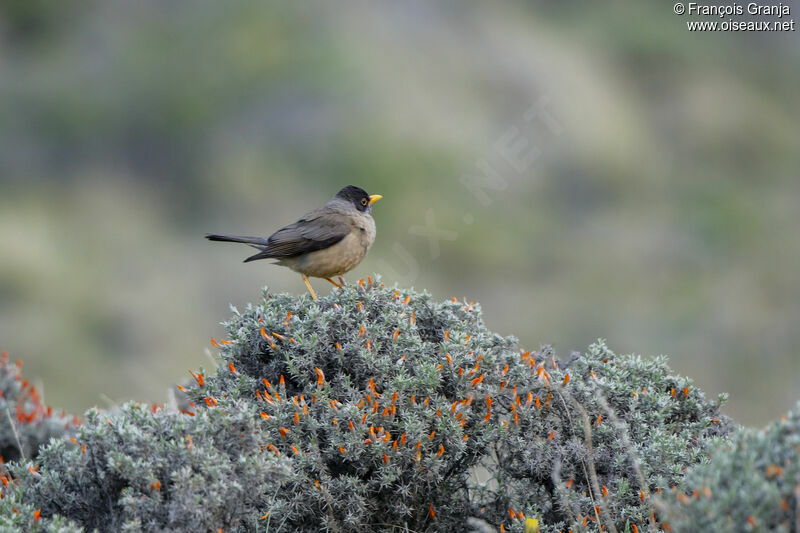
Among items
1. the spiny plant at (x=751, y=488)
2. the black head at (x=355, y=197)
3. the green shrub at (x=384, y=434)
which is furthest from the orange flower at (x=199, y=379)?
the spiny plant at (x=751, y=488)

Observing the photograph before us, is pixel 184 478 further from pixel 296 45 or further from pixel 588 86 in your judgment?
pixel 588 86

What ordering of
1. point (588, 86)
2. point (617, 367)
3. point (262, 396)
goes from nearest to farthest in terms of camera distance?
point (262, 396), point (617, 367), point (588, 86)

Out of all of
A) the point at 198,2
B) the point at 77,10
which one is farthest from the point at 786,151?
the point at 77,10

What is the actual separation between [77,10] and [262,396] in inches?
775

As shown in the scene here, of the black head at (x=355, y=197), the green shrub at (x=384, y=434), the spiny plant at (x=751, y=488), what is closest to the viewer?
the spiny plant at (x=751, y=488)

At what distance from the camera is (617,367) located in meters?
5.07

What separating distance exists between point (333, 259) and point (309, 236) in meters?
0.22

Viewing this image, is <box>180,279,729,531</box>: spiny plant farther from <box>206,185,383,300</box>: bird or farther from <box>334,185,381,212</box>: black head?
<box>334,185,381,212</box>: black head

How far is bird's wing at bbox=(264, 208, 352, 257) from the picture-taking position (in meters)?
6.07

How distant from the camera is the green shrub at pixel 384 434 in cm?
385

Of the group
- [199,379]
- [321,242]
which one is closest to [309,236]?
[321,242]

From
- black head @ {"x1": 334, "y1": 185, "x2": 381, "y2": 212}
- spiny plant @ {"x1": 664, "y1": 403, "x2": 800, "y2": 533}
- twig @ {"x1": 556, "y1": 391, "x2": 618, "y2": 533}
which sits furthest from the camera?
black head @ {"x1": 334, "y1": 185, "x2": 381, "y2": 212}

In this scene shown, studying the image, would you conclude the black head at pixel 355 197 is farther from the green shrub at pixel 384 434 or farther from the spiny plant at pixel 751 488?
the spiny plant at pixel 751 488

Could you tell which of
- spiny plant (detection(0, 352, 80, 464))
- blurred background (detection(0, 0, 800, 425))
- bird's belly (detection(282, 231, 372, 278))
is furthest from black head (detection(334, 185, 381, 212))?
blurred background (detection(0, 0, 800, 425))
